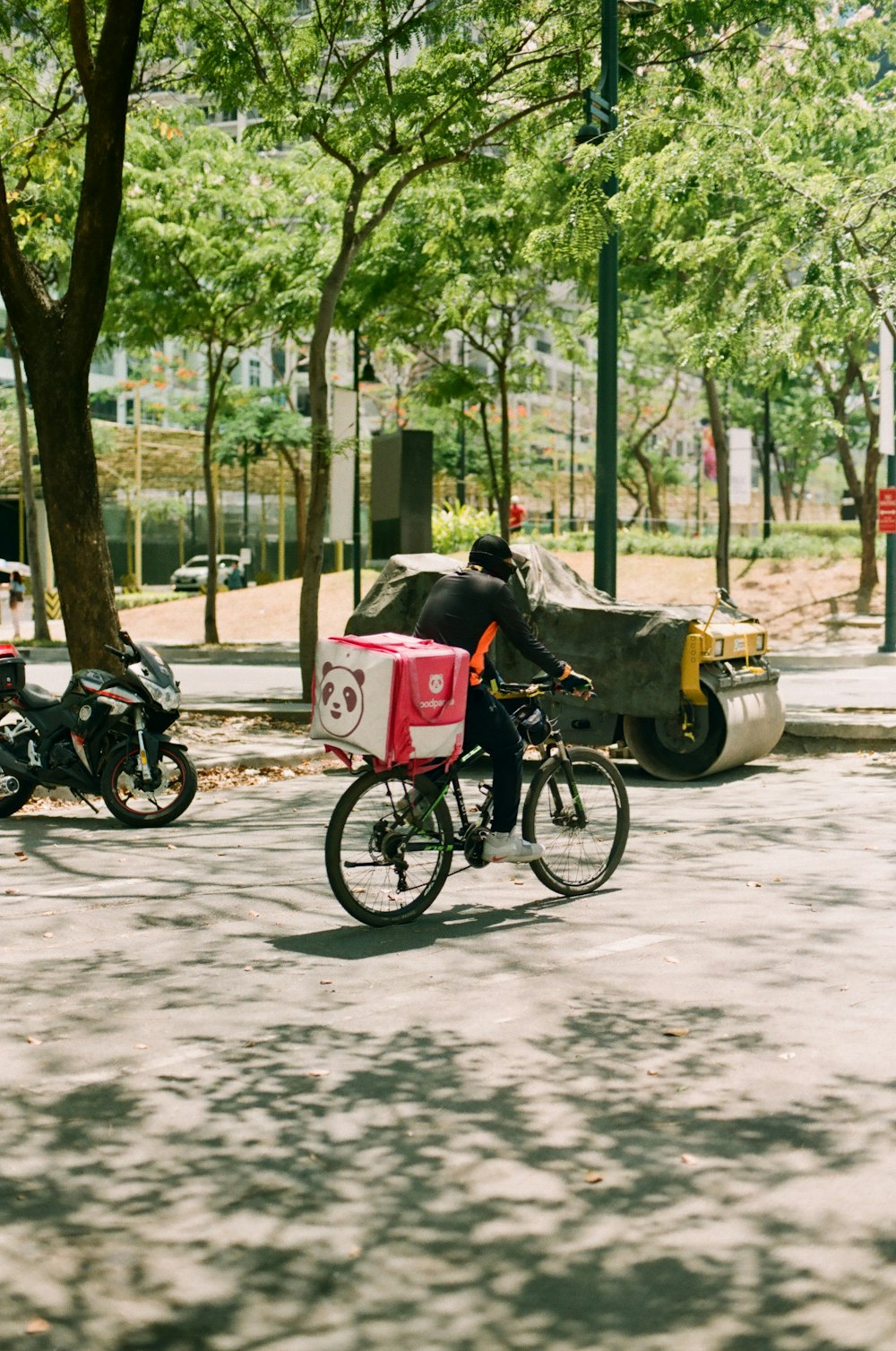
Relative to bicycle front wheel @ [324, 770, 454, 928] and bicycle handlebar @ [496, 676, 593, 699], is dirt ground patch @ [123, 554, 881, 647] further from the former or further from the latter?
bicycle front wheel @ [324, 770, 454, 928]

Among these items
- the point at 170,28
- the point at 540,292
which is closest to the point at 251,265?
the point at 540,292

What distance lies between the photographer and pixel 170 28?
16.4 metres

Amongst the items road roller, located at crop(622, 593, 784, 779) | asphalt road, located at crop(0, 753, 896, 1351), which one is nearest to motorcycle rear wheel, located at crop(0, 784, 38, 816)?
asphalt road, located at crop(0, 753, 896, 1351)

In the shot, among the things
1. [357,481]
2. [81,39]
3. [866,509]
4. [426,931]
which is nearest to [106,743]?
[426,931]

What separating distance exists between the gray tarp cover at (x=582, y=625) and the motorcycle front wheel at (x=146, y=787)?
271 centimetres

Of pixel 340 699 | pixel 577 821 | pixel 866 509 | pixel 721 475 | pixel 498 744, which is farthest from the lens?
pixel 866 509

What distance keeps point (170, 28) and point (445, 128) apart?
291 centimetres

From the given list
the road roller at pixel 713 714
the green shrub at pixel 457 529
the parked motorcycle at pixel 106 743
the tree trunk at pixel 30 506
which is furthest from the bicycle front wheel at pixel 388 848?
the green shrub at pixel 457 529

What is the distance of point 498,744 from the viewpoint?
7910mm

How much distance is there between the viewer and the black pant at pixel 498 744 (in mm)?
7883

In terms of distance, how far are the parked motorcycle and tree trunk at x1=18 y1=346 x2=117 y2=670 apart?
190cm

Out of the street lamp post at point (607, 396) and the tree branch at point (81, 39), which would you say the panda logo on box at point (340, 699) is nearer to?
the street lamp post at point (607, 396)

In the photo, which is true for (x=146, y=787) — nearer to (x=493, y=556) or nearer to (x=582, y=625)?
(x=493, y=556)

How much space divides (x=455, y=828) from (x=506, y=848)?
10.2 inches
